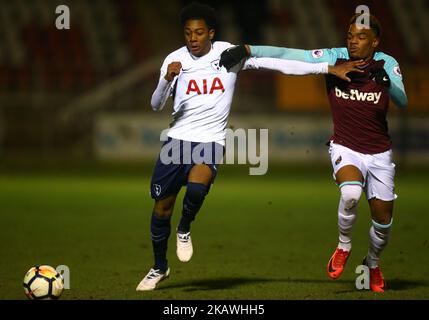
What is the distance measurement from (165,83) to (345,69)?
1.46m

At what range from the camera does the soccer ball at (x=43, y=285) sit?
21.6 feet

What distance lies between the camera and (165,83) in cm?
722

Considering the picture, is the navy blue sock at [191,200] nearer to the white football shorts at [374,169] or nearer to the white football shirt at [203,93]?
the white football shirt at [203,93]

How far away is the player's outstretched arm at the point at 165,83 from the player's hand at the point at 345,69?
4.06 ft

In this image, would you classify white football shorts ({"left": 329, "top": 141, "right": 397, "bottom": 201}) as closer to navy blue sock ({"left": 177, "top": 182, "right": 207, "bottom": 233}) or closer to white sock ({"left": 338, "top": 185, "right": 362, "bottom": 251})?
white sock ({"left": 338, "top": 185, "right": 362, "bottom": 251})

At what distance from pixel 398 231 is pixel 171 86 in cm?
496

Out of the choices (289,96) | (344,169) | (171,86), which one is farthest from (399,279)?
(289,96)

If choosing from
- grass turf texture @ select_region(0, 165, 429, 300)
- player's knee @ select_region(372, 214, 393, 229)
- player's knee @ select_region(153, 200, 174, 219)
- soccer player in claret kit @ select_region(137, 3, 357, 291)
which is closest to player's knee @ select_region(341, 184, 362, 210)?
player's knee @ select_region(372, 214, 393, 229)

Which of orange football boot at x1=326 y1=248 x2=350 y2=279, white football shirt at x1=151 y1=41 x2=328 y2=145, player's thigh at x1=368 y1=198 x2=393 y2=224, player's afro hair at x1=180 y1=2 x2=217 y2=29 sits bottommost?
orange football boot at x1=326 y1=248 x2=350 y2=279

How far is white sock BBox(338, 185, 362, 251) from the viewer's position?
7086mm

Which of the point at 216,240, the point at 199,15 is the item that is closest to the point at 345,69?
the point at 199,15

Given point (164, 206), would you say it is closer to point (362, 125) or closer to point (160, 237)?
point (160, 237)
